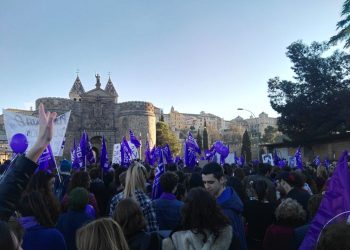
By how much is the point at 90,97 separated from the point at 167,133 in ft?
57.7

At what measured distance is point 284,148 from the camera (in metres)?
44.2

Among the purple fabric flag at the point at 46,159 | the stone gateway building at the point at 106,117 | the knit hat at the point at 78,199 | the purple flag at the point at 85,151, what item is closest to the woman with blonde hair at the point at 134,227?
the knit hat at the point at 78,199

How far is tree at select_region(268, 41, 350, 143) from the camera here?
38500 millimetres

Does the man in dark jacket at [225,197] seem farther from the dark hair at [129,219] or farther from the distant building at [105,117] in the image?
the distant building at [105,117]

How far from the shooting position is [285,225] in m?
4.66

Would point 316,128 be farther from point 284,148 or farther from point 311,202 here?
point 311,202

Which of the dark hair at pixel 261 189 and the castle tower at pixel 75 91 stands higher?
the castle tower at pixel 75 91

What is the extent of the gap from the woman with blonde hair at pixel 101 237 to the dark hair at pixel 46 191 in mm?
1219

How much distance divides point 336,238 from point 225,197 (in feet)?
8.57

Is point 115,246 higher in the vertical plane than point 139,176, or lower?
lower

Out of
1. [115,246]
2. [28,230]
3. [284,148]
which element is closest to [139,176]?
[28,230]

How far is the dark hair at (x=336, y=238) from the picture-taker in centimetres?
176

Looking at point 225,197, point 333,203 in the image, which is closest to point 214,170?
point 225,197

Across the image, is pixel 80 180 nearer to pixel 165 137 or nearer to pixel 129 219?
pixel 129 219
